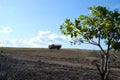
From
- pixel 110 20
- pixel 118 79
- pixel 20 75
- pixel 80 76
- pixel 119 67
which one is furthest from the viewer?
pixel 119 67

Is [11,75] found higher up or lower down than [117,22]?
lower down

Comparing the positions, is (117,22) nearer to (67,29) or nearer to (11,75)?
(67,29)

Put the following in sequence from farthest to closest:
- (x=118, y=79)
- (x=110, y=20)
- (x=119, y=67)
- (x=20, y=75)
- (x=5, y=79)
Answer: (x=119, y=67), (x=118, y=79), (x=20, y=75), (x=5, y=79), (x=110, y=20)

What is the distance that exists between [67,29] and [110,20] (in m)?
3.35

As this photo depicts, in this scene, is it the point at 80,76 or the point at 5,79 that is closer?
the point at 5,79

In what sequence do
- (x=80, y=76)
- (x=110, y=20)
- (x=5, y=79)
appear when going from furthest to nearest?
(x=80, y=76), (x=5, y=79), (x=110, y=20)

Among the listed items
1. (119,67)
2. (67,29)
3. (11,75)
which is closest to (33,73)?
(11,75)

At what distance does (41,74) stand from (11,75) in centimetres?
336

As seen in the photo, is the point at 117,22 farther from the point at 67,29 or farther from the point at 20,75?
the point at 20,75

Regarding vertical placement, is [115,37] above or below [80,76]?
above

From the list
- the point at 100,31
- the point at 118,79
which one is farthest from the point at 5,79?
the point at 118,79

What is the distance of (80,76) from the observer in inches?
1387

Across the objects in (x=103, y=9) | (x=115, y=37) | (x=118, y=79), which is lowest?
(x=118, y=79)

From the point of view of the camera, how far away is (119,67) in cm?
5028
